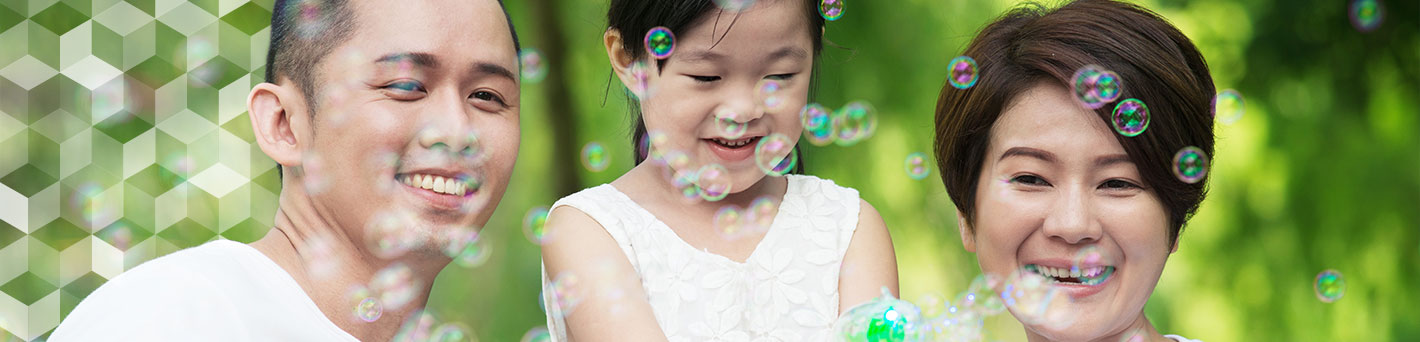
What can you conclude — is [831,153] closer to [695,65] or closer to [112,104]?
[695,65]

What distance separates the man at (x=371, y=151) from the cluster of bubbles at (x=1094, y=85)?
1260 millimetres

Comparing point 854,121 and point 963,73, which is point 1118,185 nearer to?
point 963,73

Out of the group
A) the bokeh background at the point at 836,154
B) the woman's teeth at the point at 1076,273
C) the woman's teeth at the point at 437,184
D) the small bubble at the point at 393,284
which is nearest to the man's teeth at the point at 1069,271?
the woman's teeth at the point at 1076,273

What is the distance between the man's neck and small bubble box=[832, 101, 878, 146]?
149cm

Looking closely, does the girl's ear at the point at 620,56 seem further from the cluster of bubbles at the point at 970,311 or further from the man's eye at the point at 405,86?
the cluster of bubbles at the point at 970,311

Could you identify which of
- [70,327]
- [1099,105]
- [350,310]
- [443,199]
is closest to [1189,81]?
[1099,105]

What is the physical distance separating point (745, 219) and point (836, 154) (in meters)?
1.78

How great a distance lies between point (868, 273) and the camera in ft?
9.15

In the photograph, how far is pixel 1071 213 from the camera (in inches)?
95.8

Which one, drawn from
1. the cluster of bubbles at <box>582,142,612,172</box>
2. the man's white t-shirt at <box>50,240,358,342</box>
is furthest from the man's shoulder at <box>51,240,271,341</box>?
the cluster of bubbles at <box>582,142,612,172</box>

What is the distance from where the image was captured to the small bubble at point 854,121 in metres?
3.51

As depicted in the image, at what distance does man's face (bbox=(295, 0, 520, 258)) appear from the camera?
7.70 feet

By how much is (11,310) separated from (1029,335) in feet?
12.5

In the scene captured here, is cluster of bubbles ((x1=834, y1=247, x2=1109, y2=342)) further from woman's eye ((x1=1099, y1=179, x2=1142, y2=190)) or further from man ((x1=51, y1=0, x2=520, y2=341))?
man ((x1=51, y1=0, x2=520, y2=341))
